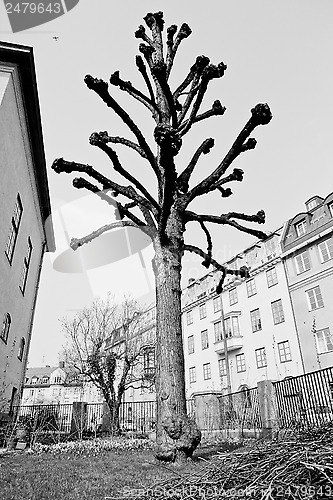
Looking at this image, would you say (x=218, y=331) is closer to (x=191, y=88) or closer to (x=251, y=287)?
(x=251, y=287)

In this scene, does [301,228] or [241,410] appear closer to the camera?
[241,410]

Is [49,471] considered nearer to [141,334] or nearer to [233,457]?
[233,457]

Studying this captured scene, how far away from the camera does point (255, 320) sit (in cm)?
3228

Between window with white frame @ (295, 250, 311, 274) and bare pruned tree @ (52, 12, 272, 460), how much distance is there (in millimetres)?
21205

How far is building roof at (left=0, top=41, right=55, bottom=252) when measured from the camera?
13.0m

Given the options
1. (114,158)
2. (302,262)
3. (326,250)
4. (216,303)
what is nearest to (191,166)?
(114,158)

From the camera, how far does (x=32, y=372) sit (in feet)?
287

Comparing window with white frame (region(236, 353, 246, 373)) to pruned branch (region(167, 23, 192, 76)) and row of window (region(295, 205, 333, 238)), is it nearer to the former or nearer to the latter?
row of window (region(295, 205, 333, 238))

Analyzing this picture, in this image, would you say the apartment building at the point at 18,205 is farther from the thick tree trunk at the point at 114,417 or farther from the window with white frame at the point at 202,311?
the window with white frame at the point at 202,311

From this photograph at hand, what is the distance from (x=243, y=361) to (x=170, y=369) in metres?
28.4

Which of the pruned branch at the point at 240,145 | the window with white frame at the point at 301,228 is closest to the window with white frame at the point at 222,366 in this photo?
the window with white frame at the point at 301,228

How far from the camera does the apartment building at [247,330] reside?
28.7 metres

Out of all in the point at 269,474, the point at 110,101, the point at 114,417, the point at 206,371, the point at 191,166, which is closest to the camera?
the point at 269,474

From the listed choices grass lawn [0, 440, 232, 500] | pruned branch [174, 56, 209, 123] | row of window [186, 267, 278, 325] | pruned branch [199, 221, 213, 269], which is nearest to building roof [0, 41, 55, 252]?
pruned branch [174, 56, 209, 123]
